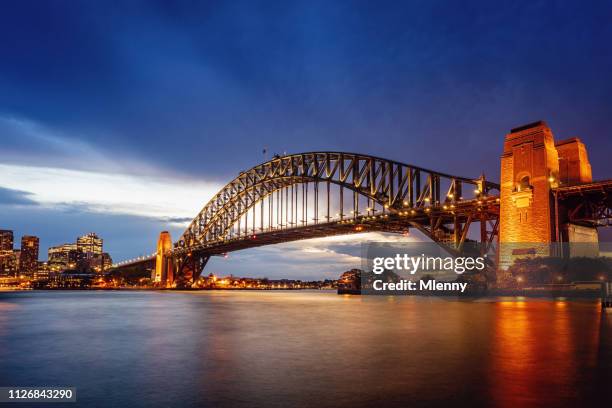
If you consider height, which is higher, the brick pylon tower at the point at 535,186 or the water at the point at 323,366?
the brick pylon tower at the point at 535,186

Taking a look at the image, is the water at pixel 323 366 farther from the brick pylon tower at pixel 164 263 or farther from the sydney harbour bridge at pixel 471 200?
the brick pylon tower at pixel 164 263

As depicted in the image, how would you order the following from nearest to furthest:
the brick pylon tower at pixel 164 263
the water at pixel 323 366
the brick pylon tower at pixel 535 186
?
the water at pixel 323 366
the brick pylon tower at pixel 535 186
the brick pylon tower at pixel 164 263

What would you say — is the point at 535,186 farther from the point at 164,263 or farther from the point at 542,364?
the point at 164,263

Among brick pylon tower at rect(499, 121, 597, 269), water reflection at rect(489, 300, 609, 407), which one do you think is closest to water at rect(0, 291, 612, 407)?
water reflection at rect(489, 300, 609, 407)

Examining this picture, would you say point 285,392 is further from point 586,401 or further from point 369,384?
point 586,401

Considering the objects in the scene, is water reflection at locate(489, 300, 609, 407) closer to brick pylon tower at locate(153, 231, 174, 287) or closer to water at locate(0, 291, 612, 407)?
water at locate(0, 291, 612, 407)

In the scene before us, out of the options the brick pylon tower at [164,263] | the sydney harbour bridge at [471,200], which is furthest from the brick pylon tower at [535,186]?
the brick pylon tower at [164,263]

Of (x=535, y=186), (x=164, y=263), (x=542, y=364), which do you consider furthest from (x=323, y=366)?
(x=164, y=263)

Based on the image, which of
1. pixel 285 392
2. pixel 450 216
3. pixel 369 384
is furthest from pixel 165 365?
pixel 450 216
